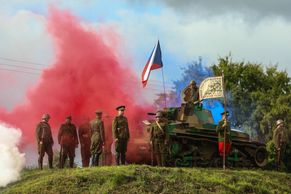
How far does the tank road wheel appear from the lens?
24.9m

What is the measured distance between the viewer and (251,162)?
24750mm

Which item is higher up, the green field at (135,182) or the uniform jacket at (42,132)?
the uniform jacket at (42,132)

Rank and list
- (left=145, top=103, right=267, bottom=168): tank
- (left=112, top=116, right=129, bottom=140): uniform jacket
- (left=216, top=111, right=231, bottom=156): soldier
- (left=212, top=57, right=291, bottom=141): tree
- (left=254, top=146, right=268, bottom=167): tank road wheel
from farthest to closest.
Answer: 1. (left=212, top=57, right=291, bottom=141): tree
2. (left=254, top=146, right=268, bottom=167): tank road wheel
3. (left=145, top=103, right=267, bottom=168): tank
4. (left=216, top=111, right=231, bottom=156): soldier
5. (left=112, top=116, right=129, bottom=140): uniform jacket

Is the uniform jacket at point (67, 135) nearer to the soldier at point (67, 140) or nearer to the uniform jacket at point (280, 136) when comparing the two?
the soldier at point (67, 140)

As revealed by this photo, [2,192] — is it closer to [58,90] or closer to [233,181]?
[233,181]

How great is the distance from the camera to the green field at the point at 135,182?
1558cm

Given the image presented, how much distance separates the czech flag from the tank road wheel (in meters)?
4.77

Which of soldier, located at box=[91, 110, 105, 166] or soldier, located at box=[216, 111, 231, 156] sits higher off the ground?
soldier, located at box=[216, 111, 231, 156]

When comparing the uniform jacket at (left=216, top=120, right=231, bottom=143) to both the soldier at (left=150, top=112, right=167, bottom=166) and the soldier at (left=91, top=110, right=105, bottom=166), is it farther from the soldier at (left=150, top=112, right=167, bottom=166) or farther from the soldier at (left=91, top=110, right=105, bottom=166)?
the soldier at (left=91, top=110, right=105, bottom=166)

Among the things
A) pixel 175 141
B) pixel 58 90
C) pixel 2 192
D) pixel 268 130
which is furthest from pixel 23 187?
pixel 268 130

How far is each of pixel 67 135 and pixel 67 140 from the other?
178 millimetres

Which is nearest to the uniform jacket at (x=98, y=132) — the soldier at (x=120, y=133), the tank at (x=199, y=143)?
the soldier at (x=120, y=133)

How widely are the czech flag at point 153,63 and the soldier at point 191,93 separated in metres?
1.61

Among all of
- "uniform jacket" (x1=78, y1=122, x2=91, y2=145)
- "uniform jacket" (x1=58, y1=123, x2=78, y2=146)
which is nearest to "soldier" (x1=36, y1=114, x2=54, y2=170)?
"uniform jacket" (x1=58, y1=123, x2=78, y2=146)
